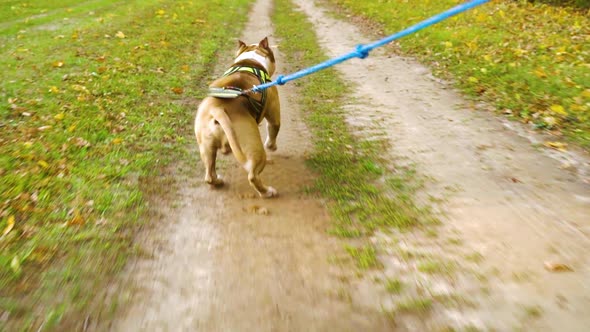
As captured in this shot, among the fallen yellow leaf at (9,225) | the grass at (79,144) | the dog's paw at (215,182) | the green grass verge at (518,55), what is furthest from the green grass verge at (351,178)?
the fallen yellow leaf at (9,225)

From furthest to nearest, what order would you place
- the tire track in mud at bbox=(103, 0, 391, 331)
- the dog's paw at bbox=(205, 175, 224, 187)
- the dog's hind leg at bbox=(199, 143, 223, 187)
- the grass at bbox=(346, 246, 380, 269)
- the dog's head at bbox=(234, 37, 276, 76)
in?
the dog's head at bbox=(234, 37, 276, 76) → the dog's paw at bbox=(205, 175, 224, 187) → the dog's hind leg at bbox=(199, 143, 223, 187) → the grass at bbox=(346, 246, 380, 269) → the tire track in mud at bbox=(103, 0, 391, 331)

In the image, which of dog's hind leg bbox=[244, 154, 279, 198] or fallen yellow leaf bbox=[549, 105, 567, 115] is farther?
fallen yellow leaf bbox=[549, 105, 567, 115]

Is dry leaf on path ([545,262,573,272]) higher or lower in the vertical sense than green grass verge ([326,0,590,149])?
higher

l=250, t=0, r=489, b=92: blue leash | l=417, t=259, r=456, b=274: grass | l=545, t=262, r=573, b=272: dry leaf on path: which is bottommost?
l=417, t=259, r=456, b=274: grass

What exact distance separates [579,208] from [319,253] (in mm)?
2610

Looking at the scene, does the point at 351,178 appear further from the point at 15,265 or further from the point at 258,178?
the point at 15,265

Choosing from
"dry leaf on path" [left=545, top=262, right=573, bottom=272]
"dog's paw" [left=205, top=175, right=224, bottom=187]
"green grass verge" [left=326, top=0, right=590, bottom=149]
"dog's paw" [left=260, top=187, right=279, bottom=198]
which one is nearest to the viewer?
"dry leaf on path" [left=545, top=262, right=573, bottom=272]

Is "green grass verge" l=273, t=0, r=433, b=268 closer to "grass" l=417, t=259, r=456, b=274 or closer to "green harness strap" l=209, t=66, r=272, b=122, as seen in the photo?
"grass" l=417, t=259, r=456, b=274

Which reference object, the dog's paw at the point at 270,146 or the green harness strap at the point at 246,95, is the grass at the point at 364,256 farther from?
the dog's paw at the point at 270,146

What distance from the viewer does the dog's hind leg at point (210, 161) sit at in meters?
4.03

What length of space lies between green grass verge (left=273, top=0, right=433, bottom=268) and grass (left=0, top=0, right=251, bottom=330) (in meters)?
1.89

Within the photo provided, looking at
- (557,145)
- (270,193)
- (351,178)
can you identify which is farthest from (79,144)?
(557,145)

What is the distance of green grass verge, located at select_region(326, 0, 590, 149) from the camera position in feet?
20.0

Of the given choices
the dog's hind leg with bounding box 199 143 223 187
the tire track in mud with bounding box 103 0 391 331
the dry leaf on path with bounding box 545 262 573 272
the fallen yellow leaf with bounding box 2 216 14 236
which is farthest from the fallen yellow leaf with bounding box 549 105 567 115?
the fallen yellow leaf with bounding box 2 216 14 236
